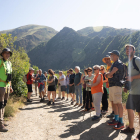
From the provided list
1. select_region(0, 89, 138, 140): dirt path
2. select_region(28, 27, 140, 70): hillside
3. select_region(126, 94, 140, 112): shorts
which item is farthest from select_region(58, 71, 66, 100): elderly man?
select_region(28, 27, 140, 70): hillside

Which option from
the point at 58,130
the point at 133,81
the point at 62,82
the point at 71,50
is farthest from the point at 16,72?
the point at 71,50

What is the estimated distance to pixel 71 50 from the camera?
136625 mm

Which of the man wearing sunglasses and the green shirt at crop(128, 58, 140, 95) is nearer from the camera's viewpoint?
the green shirt at crop(128, 58, 140, 95)

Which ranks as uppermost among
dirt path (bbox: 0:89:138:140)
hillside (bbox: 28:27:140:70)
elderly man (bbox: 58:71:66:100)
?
hillside (bbox: 28:27:140:70)

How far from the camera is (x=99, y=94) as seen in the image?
16.0 ft

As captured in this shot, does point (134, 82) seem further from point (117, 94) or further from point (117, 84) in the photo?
point (117, 94)

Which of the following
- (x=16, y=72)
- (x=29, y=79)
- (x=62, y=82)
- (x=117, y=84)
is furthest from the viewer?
(x=62, y=82)

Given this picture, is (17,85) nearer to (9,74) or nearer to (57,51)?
(9,74)

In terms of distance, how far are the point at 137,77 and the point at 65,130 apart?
247 centimetres

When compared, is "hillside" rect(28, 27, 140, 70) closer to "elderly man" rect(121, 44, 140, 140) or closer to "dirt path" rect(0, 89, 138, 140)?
"dirt path" rect(0, 89, 138, 140)

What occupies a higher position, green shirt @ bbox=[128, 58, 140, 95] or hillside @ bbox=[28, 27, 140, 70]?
hillside @ bbox=[28, 27, 140, 70]

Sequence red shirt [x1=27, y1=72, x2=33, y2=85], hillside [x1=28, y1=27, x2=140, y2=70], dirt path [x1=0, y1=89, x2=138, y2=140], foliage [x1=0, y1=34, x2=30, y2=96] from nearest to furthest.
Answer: dirt path [x1=0, y1=89, x2=138, y2=140], foliage [x1=0, y1=34, x2=30, y2=96], red shirt [x1=27, y1=72, x2=33, y2=85], hillside [x1=28, y1=27, x2=140, y2=70]

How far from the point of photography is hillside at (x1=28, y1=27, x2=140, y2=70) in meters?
111

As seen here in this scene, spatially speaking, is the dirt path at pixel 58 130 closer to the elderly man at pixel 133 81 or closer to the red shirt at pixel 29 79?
the elderly man at pixel 133 81
